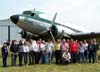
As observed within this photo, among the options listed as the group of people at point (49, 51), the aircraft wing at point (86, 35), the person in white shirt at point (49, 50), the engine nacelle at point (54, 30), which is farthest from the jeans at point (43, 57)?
the aircraft wing at point (86, 35)

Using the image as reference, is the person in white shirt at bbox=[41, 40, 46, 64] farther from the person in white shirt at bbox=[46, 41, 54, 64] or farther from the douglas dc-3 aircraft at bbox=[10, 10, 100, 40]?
the douglas dc-3 aircraft at bbox=[10, 10, 100, 40]

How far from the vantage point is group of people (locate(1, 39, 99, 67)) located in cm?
1866

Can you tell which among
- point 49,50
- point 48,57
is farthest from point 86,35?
point 49,50

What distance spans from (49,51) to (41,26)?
257 inches

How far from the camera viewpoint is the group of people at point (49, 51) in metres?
18.7

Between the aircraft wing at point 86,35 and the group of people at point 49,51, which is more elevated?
the aircraft wing at point 86,35

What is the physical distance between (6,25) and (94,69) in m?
56.0

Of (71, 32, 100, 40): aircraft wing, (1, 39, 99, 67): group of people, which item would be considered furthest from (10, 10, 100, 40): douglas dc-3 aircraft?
(1, 39, 99, 67): group of people

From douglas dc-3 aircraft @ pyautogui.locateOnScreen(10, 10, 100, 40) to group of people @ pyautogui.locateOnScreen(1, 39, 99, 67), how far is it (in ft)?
14.8

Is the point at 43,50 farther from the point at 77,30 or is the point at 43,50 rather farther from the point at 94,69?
the point at 77,30

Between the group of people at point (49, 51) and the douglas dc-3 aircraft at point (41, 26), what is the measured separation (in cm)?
451

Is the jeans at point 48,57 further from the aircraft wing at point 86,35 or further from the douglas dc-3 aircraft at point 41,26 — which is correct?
the aircraft wing at point 86,35

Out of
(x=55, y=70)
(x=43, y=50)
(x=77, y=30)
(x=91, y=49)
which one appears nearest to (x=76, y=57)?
(x=91, y=49)

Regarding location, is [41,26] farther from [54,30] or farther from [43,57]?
[43,57]
